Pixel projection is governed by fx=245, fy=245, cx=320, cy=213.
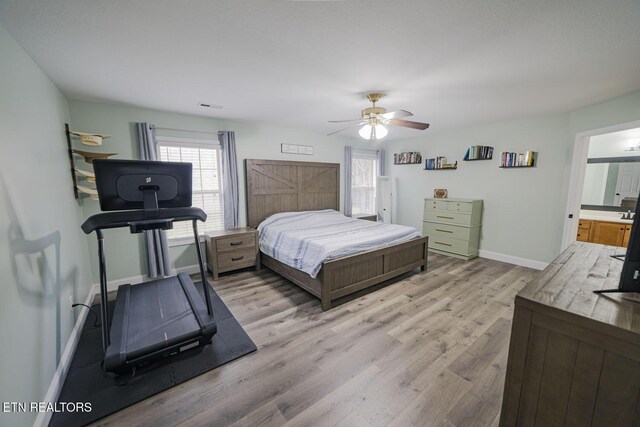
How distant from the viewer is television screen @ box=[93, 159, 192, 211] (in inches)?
75.1

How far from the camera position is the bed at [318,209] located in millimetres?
2883

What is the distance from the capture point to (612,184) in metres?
4.35

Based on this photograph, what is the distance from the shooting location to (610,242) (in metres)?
4.12

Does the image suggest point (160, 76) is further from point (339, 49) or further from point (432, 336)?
point (432, 336)

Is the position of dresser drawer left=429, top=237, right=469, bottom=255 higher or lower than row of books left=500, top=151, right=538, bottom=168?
lower

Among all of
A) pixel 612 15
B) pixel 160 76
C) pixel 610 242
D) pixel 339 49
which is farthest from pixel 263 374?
pixel 610 242

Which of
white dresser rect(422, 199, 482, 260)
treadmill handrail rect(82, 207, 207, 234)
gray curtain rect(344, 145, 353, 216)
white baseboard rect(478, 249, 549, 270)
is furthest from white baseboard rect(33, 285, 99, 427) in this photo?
white baseboard rect(478, 249, 549, 270)

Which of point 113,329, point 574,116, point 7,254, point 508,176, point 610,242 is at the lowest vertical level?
point 113,329

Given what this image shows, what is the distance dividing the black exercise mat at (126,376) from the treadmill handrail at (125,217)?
44.1 inches

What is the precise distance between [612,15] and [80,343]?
4668 mm

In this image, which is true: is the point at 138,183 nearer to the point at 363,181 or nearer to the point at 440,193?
the point at 363,181

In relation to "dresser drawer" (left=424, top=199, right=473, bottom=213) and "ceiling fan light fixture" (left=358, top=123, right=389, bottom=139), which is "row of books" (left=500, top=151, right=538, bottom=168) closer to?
"dresser drawer" (left=424, top=199, right=473, bottom=213)

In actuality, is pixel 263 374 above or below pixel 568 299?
below

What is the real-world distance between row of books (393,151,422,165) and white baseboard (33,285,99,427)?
5.87m
